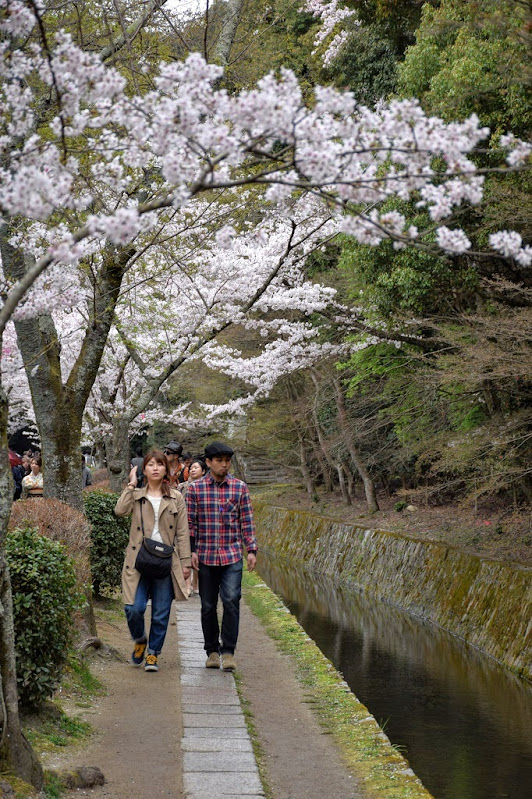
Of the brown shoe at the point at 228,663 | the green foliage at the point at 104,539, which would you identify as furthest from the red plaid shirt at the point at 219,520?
the green foliage at the point at 104,539

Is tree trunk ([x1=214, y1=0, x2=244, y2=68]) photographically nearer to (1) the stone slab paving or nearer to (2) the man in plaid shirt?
(2) the man in plaid shirt

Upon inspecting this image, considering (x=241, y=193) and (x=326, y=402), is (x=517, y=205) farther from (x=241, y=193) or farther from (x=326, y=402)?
(x=326, y=402)

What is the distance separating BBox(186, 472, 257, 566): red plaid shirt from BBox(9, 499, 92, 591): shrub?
34.8 inches

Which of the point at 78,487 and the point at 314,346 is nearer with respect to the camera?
the point at 78,487

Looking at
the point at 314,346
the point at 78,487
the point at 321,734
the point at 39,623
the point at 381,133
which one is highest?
the point at 314,346

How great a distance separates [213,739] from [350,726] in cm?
120

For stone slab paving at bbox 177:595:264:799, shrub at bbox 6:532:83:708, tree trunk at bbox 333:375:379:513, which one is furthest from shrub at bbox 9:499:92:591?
tree trunk at bbox 333:375:379:513

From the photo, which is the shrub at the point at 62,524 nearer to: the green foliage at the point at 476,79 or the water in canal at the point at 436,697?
the water in canal at the point at 436,697

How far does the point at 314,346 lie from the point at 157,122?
14.9 metres

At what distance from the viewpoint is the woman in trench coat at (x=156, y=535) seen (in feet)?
21.4

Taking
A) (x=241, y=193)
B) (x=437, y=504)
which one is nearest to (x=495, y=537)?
(x=437, y=504)

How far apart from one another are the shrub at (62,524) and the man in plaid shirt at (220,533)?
0.87 m

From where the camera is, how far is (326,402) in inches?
857

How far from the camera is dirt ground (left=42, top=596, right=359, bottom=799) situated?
4570 mm
